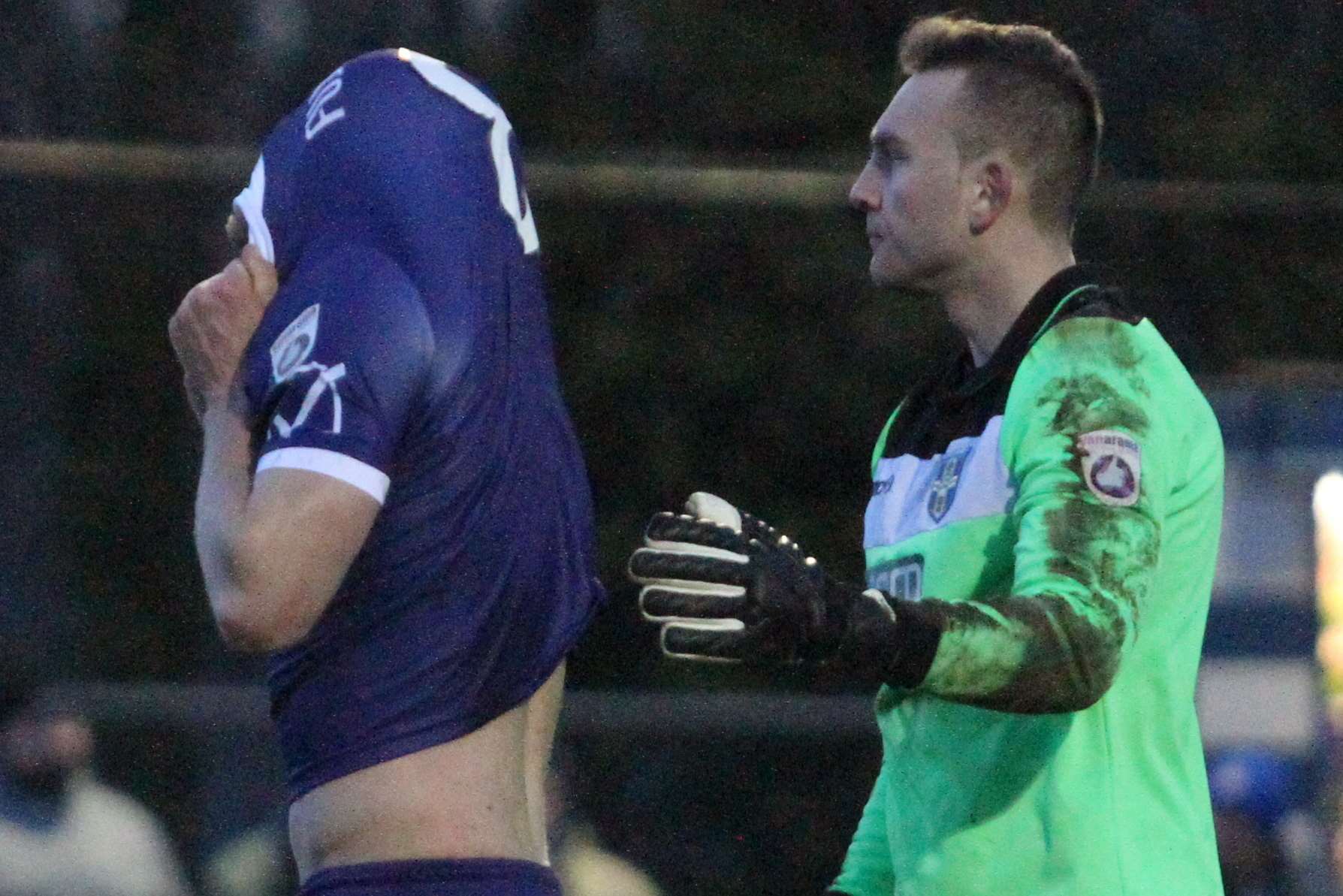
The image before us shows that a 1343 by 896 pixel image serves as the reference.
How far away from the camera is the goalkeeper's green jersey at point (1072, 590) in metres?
2.12

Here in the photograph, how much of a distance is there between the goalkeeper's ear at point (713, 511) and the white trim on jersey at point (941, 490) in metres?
0.38

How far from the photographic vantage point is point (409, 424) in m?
1.90

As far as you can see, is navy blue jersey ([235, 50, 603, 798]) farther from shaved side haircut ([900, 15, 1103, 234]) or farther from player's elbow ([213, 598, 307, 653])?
shaved side haircut ([900, 15, 1103, 234])

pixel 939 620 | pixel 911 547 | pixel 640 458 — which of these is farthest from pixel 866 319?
pixel 939 620

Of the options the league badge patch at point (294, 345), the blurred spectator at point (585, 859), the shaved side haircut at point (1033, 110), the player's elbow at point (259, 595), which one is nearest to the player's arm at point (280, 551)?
the player's elbow at point (259, 595)

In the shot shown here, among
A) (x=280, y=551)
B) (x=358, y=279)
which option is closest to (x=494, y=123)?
(x=358, y=279)

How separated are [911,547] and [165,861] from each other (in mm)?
2633

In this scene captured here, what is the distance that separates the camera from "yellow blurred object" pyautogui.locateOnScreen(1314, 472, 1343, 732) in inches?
182

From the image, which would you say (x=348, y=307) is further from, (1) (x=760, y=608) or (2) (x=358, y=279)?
(1) (x=760, y=608)

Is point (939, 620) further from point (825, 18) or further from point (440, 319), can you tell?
point (825, 18)

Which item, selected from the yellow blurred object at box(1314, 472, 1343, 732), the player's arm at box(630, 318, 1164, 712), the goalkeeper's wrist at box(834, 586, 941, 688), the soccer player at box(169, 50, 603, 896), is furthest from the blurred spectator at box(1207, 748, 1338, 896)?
the soccer player at box(169, 50, 603, 896)

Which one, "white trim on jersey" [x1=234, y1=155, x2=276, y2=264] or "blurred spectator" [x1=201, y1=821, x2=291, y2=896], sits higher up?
"white trim on jersey" [x1=234, y1=155, x2=276, y2=264]

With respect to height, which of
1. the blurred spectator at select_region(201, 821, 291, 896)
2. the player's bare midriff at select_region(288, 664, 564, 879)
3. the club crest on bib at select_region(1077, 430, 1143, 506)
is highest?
the club crest on bib at select_region(1077, 430, 1143, 506)

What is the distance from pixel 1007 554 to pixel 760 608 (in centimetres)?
50
